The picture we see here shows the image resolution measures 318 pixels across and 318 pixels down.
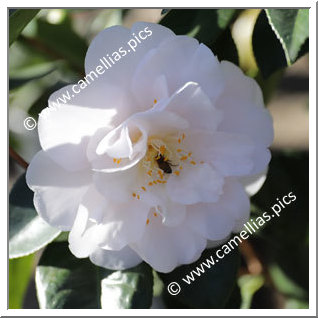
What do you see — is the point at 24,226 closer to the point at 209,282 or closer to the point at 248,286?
the point at 209,282

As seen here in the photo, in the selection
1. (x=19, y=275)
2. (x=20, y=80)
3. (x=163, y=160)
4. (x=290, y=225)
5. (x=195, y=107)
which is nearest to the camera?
(x=195, y=107)

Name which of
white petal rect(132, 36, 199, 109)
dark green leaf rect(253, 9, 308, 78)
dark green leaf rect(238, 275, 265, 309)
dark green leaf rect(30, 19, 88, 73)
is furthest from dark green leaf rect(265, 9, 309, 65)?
dark green leaf rect(30, 19, 88, 73)

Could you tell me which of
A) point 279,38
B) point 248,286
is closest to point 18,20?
point 279,38

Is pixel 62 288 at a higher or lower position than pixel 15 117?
lower

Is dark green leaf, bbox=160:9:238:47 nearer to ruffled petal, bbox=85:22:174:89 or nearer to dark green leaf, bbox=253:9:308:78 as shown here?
dark green leaf, bbox=253:9:308:78

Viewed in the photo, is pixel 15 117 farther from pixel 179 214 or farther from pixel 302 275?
pixel 302 275

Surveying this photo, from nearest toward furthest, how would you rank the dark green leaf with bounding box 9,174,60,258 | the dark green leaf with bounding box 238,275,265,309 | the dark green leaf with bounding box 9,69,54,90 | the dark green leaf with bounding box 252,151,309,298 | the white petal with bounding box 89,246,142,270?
the white petal with bounding box 89,246,142,270
the dark green leaf with bounding box 9,174,60,258
the dark green leaf with bounding box 238,275,265,309
the dark green leaf with bounding box 9,69,54,90
the dark green leaf with bounding box 252,151,309,298
